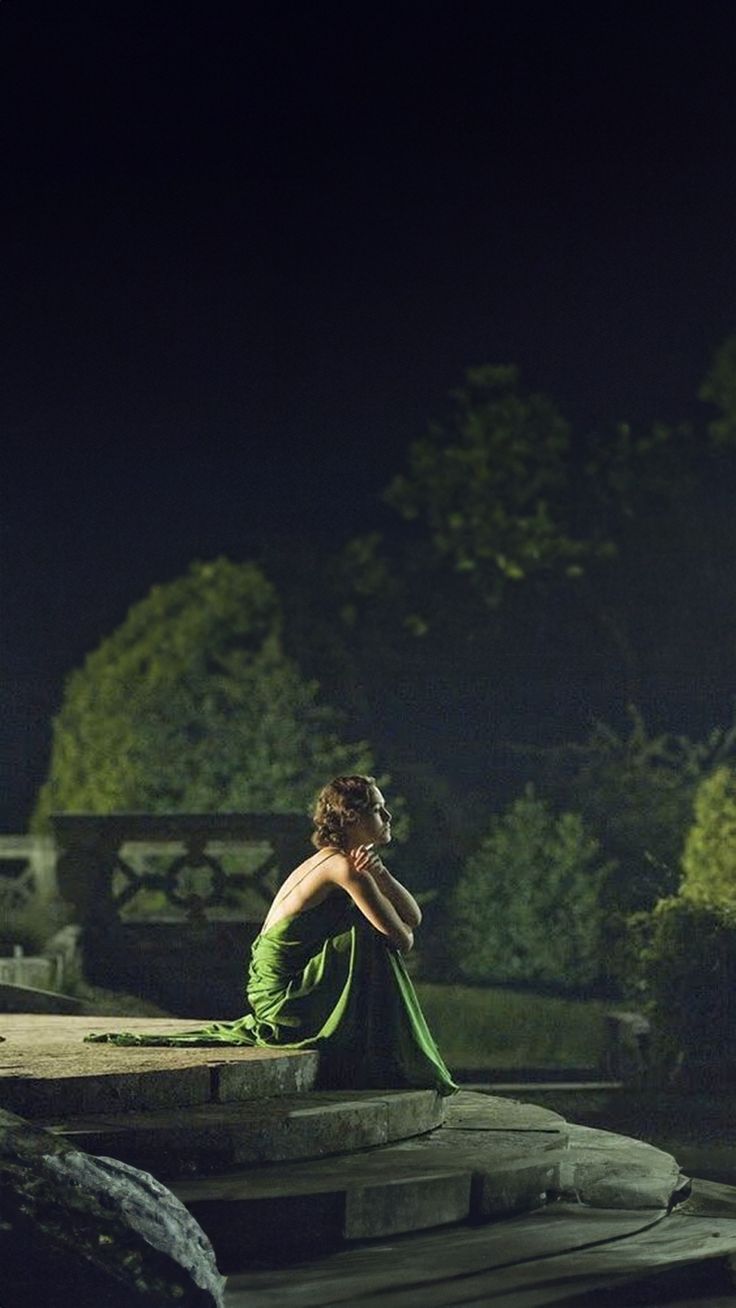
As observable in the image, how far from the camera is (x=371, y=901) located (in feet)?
27.4

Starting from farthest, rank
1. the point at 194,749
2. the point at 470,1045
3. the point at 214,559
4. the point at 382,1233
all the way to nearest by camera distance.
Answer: the point at 214,559
the point at 194,749
the point at 470,1045
the point at 382,1233

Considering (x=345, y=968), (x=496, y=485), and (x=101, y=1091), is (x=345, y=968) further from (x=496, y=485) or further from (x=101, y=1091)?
(x=496, y=485)

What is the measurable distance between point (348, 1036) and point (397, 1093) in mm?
346

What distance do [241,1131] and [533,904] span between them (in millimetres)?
10560

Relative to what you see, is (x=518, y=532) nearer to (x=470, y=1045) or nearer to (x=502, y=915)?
(x=502, y=915)

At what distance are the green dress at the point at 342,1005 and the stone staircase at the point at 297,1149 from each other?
116mm

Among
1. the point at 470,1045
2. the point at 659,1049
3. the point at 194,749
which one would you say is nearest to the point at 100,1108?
the point at 659,1049

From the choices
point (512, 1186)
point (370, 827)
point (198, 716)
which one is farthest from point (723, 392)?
point (512, 1186)

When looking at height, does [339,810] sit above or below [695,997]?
above

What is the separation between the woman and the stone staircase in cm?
15

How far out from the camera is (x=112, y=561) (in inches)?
880

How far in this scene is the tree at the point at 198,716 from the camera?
17688 millimetres

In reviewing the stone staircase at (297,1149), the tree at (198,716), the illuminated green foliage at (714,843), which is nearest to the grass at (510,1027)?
the illuminated green foliage at (714,843)

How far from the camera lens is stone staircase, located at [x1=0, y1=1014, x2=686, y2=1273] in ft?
Result: 22.8
